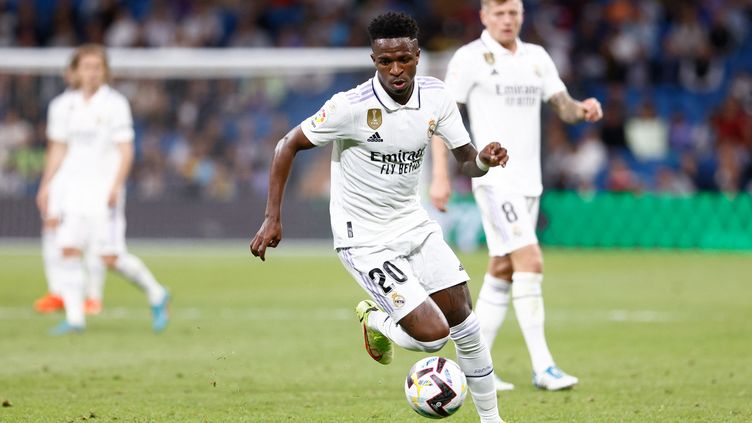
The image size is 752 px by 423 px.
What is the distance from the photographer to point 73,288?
11.8 m

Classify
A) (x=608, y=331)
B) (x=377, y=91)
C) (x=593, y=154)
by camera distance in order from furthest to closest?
(x=593, y=154) → (x=608, y=331) → (x=377, y=91)

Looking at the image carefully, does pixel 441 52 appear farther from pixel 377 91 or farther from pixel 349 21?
pixel 377 91

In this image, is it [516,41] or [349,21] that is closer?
[516,41]

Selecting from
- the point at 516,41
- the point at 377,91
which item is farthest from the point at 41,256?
the point at 377,91

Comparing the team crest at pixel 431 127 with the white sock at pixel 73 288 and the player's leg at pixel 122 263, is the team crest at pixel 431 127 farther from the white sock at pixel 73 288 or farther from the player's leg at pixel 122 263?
the white sock at pixel 73 288

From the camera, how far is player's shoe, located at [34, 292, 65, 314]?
13773mm

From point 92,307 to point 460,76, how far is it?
6414 millimetres

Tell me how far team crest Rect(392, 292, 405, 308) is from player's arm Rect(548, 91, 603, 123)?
8.63 feet

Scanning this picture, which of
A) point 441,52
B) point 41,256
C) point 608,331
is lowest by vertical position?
point 41,256

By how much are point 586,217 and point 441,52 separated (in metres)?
5.05

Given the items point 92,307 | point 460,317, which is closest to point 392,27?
point 460,317

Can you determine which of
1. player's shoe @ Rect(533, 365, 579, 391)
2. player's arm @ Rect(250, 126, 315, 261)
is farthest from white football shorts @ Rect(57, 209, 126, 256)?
player's arm @ Rect(250, 126, 315, 261)

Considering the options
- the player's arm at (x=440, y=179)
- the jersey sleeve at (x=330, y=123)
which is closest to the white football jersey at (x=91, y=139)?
the player's arm at (x=440, y=179)

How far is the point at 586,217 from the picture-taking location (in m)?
22.9
